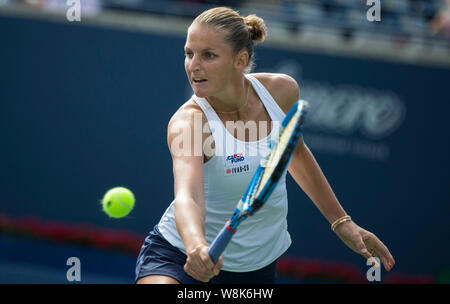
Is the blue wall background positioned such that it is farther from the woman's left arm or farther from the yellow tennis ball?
the woman's left arm

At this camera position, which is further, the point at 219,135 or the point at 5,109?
the point at 5,109

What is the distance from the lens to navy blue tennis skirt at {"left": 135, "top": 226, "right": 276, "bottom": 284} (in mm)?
2807

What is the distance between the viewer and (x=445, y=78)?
710cm

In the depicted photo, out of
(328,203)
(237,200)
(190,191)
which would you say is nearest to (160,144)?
(328,203)

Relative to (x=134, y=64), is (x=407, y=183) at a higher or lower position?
lower

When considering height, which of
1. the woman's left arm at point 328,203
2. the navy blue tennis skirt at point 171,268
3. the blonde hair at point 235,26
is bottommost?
the navy blue tennis skirt at point 171,268

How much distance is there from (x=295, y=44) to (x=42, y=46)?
2.80 metres

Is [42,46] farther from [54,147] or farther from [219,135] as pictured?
[219,135]

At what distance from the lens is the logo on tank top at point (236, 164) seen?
276 centimetres

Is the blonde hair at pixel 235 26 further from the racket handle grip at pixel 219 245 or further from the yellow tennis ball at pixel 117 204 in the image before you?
the yellow tennis ball at pixel 117 204

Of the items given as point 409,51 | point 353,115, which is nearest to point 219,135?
point 353,115

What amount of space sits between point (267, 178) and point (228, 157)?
395 mm

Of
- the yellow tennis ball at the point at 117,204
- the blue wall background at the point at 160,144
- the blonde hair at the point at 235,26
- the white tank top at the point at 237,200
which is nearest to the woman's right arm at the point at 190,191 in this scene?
the white tank top at the point at 237,200

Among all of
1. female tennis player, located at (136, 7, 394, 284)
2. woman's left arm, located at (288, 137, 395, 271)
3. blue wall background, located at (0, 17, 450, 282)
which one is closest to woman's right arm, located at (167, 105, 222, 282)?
female tennis player, located at (136, 7, 394, 284)
